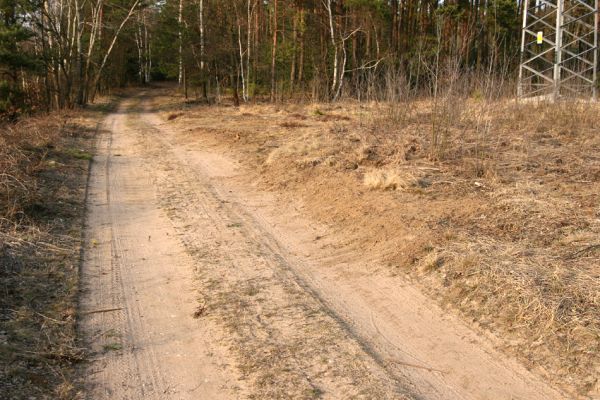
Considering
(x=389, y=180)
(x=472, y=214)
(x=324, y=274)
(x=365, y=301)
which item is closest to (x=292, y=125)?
(x=389, y=180)

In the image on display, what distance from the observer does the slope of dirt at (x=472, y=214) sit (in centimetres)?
436

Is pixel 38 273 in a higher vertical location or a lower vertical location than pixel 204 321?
higher

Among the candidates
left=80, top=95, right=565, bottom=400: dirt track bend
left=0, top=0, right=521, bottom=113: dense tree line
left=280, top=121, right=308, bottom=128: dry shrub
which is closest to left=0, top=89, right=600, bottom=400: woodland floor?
left=80, top=95, right=565, bottom=400: dirt track bend

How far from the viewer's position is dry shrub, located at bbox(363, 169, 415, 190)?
8.09m

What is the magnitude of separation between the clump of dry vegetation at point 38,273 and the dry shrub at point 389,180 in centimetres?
405

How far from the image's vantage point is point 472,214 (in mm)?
6773

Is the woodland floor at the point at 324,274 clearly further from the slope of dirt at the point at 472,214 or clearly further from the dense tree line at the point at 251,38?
the dense tree line at the point at 251,38

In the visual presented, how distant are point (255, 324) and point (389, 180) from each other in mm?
4198

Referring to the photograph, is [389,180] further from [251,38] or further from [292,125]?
[251,38]

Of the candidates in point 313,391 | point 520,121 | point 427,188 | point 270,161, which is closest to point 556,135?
point 520,121

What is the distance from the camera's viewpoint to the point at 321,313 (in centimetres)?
477

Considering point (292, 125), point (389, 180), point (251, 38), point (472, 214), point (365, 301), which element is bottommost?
point (365, 301)

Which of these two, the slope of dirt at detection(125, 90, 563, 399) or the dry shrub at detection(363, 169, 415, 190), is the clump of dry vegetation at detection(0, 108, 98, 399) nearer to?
the slope of dirt at detection(125, 90, 563, 399)

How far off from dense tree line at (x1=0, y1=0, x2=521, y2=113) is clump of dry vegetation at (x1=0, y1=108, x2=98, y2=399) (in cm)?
1645
